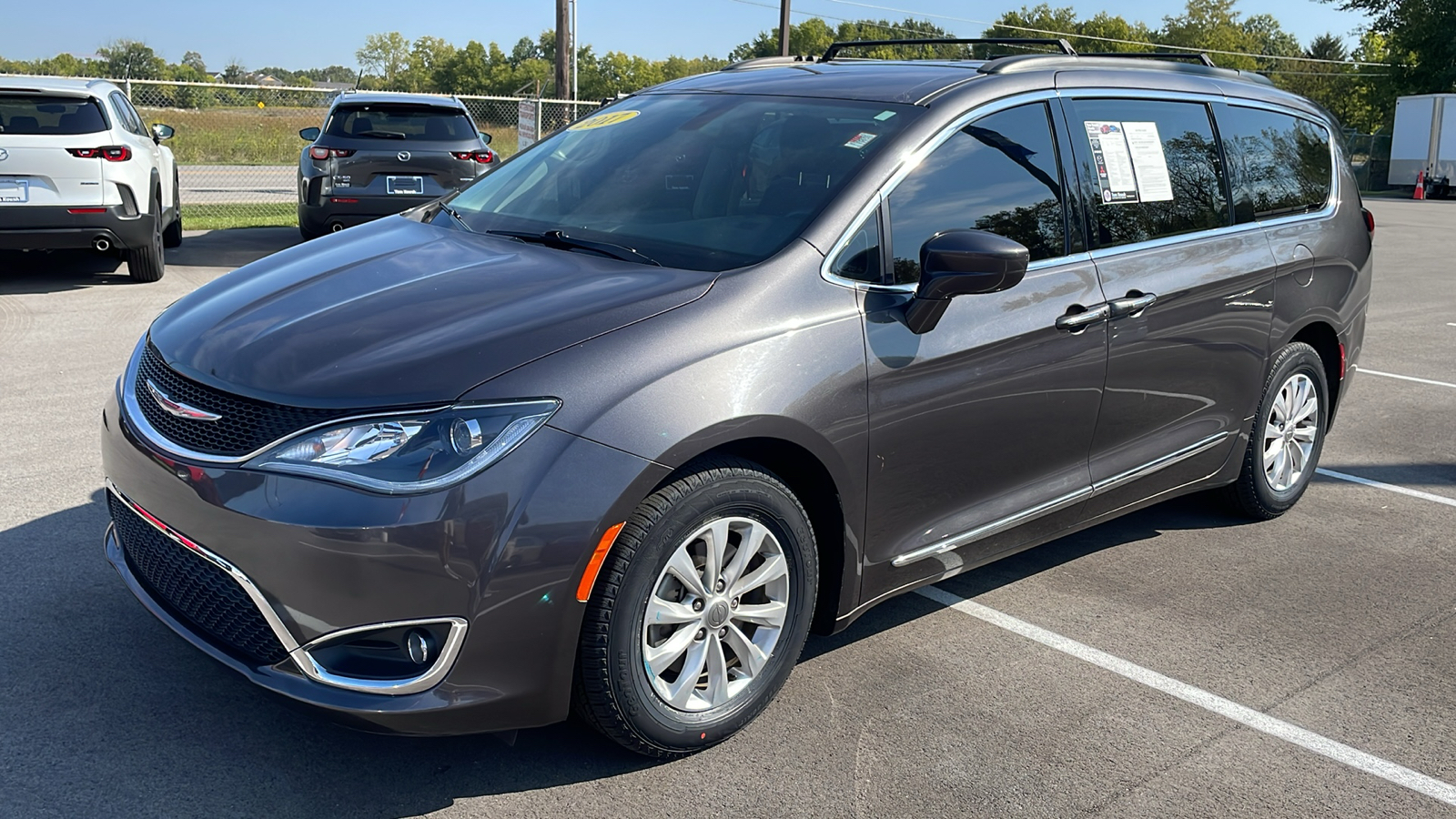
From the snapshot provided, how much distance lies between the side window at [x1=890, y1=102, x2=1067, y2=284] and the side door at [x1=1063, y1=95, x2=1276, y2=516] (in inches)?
7.9

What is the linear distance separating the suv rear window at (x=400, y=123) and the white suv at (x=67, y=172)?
80.8 inches

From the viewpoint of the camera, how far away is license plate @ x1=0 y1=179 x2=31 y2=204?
30.6 feet

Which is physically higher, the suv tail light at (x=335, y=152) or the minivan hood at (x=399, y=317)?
the suv tail light at (x=335, y=152)

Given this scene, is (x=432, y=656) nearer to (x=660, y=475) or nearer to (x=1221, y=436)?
(x=660, y=475)

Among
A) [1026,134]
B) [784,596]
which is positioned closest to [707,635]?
[784,596]

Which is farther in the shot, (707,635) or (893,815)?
(707,635)

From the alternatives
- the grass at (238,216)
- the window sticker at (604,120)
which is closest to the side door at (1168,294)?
the window sticker at (604,120)

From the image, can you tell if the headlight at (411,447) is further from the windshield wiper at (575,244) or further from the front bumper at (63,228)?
the front bumper at (63,228)

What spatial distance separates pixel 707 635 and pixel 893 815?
64cm

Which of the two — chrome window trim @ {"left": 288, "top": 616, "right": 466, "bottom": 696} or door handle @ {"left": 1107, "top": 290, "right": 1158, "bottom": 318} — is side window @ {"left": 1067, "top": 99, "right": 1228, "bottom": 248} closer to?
door handle @ {"left": 1107, "top": 290, "right": 1158, "bottom": 318}

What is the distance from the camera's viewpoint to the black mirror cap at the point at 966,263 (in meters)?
3.35

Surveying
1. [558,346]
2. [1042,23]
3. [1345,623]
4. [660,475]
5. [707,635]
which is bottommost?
[1345,623]

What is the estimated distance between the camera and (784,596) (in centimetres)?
335

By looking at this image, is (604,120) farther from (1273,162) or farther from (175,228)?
(175,228)
